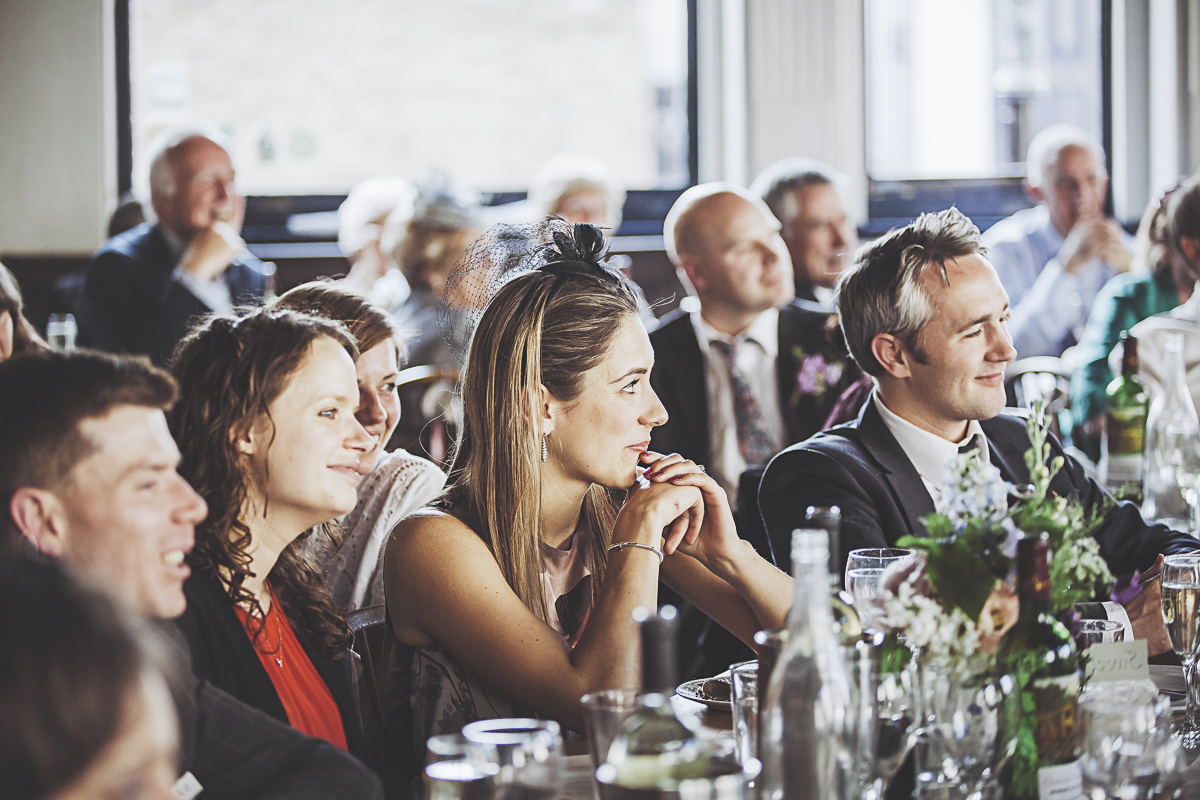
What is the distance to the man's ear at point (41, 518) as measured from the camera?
3.46 ft

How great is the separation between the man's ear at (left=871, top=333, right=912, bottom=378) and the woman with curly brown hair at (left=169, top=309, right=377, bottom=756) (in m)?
1.05

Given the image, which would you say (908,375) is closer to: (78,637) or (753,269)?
(753,269)

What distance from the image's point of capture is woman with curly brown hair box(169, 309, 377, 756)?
150 centimetres

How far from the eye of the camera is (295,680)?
1.60 metres

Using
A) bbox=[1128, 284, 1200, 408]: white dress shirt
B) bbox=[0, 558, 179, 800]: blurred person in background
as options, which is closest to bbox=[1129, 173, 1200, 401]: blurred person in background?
bbox=[1128, 284, 1200, 408]: white dress shirt

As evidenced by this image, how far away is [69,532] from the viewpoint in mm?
1069

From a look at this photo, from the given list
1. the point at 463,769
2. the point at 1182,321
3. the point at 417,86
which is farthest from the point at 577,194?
the point at 463,769

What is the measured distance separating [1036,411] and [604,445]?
28.3 inches

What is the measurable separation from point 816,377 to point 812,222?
100 centimetres

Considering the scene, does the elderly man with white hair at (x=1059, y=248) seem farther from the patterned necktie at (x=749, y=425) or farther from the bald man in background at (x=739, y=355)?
the patterned necktie at (x=749, y=425)

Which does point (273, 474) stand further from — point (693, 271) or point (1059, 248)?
point (1059, 248)

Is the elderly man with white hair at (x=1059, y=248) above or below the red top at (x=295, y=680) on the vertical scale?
above

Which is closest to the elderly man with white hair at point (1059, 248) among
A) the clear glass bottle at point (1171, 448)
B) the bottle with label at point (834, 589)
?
the clear glass bottle at point (1171, 448)

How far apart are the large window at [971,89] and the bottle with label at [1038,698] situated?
5209mm
